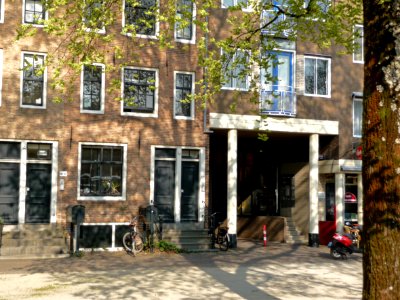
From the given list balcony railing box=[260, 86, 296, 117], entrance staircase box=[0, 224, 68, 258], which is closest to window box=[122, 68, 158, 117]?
balcony railing box=[260, 86, 296, 117]

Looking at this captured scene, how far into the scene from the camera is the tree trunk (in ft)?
17.9

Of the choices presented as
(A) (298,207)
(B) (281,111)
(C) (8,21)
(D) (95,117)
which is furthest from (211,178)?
(C) (8,21)

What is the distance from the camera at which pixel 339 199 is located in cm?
2256

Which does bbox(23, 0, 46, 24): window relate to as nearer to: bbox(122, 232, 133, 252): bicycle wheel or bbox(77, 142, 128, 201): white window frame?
bbox(77, 142, 128, 201): white window frame

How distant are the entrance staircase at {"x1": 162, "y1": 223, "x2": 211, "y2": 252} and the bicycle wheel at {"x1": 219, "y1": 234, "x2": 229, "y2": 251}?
55 cm

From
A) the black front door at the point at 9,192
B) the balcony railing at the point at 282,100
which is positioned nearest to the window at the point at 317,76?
the balcony railing at the point at 282,100

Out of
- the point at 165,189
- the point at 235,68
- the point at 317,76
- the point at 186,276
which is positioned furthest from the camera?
the point at 317,76

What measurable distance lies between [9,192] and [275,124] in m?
9.75

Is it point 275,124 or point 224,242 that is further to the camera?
point 275,124

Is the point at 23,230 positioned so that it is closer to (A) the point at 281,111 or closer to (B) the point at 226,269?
(B) the point at 226,269

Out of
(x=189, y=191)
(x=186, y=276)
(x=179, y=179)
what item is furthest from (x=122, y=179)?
(x=186, y=276)

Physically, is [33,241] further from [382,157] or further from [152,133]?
[382,157]

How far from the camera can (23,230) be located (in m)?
18.2

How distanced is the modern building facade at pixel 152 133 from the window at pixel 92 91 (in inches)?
1.3
